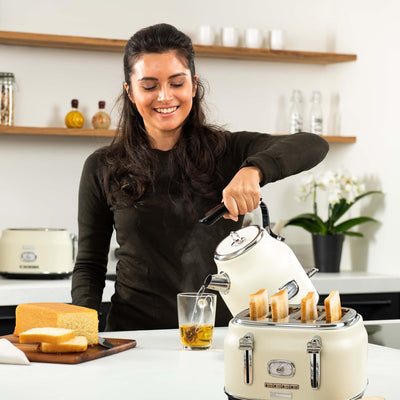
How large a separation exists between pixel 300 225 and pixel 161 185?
65.4 inches

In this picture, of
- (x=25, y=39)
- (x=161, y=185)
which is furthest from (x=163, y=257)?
(x=25, y=39)

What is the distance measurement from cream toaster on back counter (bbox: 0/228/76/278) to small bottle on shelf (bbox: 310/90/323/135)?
1.35 metres

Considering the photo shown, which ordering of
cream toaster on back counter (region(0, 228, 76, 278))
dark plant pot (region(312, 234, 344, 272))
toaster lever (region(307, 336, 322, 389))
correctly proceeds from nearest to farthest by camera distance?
toaster lever (region(307, 336, 322, 389)), cream toaster on back counter (region(0, 228, 76, 278)), dark plant pot (region(312, 234, 344, 272))

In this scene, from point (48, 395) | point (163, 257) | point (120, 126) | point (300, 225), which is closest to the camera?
point (48, 395)

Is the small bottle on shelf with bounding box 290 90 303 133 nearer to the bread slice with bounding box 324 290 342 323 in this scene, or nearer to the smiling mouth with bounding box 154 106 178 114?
the smiling mouth with bounding box 154 106 178 114

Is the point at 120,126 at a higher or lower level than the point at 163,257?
higher

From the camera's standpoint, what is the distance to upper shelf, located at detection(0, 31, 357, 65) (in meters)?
3.25

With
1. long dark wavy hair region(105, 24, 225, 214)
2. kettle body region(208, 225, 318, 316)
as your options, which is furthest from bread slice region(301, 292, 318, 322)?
long dark wavy hair region(105, 24, 225, 214)

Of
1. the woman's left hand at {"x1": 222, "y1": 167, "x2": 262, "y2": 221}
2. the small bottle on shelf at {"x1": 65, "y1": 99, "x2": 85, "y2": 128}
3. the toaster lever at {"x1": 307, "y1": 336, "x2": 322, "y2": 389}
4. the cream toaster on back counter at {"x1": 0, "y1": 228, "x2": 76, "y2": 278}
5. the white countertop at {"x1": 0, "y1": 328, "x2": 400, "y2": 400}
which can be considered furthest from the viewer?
the small bottle on shelf at {"x1": 65, "y1": 99, "x2": 85, "y2": 128}

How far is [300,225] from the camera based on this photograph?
3.59 meters

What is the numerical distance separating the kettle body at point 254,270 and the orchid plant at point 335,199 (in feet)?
6.71

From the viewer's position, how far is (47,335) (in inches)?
57.4

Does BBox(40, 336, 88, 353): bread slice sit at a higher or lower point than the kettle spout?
lower

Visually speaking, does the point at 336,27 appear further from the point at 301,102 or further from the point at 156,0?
the point at 156,0
